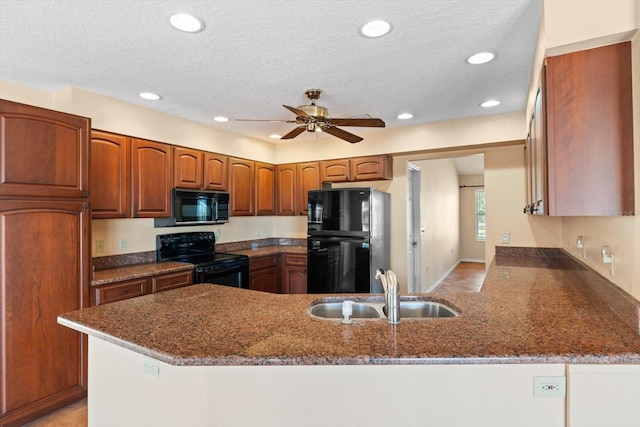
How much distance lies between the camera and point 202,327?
1434 mm

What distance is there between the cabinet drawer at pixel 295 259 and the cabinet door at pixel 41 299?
8.02 feet

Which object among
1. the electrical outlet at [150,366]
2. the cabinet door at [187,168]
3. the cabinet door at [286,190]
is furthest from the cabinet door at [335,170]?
the electrical outlet at [150,366]

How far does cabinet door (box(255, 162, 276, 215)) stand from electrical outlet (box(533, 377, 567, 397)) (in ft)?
12.8

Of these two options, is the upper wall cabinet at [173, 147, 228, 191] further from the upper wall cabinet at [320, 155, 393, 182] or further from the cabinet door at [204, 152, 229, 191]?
Result: the upper wall cabinet at [320, 155, 393, 182]

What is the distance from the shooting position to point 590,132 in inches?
57.1

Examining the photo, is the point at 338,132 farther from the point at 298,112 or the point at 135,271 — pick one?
the point at 135,271

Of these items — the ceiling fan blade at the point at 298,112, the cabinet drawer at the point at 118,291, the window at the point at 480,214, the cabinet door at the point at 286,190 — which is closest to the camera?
the ceiling fan blade at the point at 298,112

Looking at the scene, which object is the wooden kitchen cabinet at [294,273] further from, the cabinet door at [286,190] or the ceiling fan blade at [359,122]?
the ceiling fan blade at [359,122]

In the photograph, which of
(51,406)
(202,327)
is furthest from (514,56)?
(51,406)

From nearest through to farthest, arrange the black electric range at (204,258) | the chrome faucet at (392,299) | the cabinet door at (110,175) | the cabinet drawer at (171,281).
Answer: the chrome faucet at (392,299), the cabinet door at (110,175), the cabinet drawer at (171,281), the black electric range at (204,258)

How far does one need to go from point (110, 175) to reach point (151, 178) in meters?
0.38

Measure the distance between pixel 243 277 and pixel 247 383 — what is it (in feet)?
9.00

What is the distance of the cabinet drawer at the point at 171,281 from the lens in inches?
120

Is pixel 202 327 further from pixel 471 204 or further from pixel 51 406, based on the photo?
pixel 471 204
